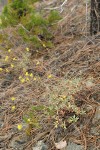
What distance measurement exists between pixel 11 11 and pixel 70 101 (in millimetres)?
2395

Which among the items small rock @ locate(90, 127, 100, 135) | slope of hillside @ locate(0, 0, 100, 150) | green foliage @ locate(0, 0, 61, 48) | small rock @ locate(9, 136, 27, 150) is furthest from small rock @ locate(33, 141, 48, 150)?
green foliage @ locate(0, 0, 61, 48)

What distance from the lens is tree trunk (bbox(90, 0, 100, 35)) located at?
4.44 metres

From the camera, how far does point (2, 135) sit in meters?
3.46

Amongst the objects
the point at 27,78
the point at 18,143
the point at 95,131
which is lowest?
the point at 18,143

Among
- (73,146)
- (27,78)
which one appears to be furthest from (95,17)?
(73,146)

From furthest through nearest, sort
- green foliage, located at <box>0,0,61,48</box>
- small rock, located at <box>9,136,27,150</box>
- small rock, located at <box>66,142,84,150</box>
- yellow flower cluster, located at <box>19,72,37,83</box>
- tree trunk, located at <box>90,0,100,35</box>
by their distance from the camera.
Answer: green foliage, located at <box>0,0,61,48</box> < tree trunk, located at <box>90,0,100,35</box> < yellow flower cluster, located at <box>19,72,37,83</box> < small rock, located at <box>9,136,27,150</box> < small rock, located at <box>66,142,84,150</box>

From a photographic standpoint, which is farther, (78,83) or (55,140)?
(78,83)

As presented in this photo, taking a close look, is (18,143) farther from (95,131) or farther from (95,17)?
(95,17)

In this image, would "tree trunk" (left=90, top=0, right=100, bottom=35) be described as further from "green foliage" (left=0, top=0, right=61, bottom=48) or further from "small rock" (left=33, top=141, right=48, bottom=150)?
"small rock" (left=33, top=141, right=48, bottom=150)

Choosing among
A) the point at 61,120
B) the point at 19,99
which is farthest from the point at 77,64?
the point at 61,120

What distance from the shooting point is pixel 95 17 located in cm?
457

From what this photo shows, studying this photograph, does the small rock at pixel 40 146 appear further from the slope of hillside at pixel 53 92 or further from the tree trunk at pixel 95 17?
the tree trunk at pixel 95 17

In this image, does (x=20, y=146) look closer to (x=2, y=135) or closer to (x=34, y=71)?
(x=2, y=135)

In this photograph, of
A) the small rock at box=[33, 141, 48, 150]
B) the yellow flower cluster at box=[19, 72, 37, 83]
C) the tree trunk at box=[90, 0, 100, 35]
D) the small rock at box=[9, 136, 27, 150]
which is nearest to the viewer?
the small rock at box=[33, 141, 48, 150]
